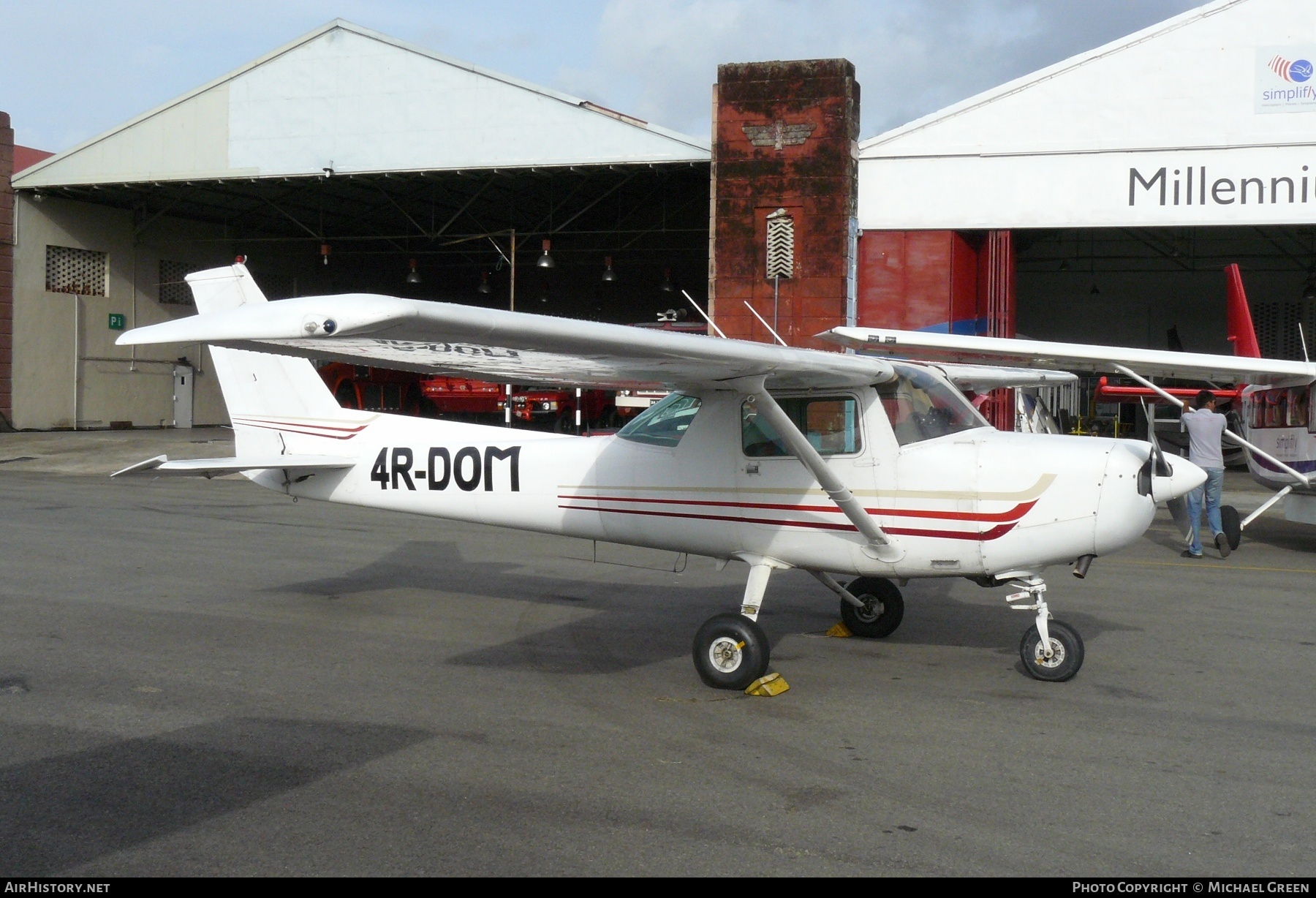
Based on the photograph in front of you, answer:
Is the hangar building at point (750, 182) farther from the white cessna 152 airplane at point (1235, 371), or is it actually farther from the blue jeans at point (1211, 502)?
the blue jeans at point (1211, 502)

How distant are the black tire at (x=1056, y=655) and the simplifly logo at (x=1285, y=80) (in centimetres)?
1605

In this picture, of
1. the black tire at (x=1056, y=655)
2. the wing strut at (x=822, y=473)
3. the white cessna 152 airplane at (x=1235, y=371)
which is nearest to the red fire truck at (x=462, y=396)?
the white cessna 152 airplane at (x=1235, y=371)

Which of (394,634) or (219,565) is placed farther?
(219,565)

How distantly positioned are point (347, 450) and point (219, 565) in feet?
9.47

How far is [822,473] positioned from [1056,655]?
1680mm

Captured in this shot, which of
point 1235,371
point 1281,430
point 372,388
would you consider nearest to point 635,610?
point 1235,371

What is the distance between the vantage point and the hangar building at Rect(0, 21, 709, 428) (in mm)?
22766

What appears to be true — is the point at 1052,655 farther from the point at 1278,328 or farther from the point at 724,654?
the point at 1278,328

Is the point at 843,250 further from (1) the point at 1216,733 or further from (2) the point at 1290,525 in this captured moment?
(1) the point at 1216,733

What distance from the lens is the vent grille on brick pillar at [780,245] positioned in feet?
69.3

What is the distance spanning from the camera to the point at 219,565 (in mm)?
10211

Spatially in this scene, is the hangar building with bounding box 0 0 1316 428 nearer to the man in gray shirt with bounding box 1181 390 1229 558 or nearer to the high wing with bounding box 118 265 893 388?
the man in gray shirt with bounding box 1181 390 1229 558

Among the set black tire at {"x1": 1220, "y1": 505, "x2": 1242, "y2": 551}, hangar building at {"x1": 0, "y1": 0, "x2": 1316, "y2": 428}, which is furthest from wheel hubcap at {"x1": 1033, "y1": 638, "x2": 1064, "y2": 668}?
hangar building at {"x1": 0, "y1": 0, "x2": 1316, "y2": 428}
